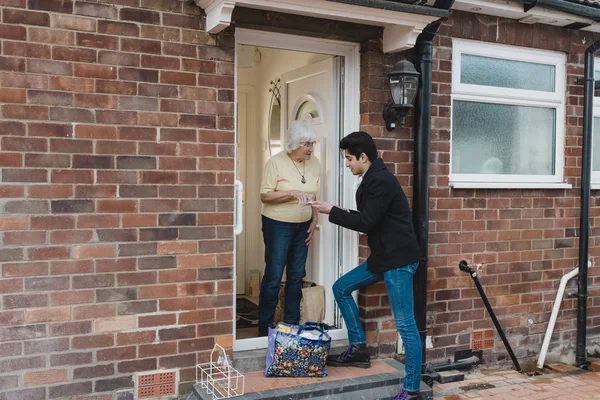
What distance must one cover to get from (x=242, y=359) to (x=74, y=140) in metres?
1.94

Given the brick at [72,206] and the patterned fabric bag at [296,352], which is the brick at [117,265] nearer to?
the brick at [72,206]

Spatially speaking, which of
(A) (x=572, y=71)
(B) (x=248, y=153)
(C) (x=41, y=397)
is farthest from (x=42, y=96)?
(A) (x=572, y=71)

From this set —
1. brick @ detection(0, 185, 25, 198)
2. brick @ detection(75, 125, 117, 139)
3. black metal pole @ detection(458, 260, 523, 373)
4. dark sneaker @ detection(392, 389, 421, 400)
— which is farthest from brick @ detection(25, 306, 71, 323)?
black metal pole @ detection(458, 260, 523, 373)

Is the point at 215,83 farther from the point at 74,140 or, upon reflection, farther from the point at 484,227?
the point at 484,227

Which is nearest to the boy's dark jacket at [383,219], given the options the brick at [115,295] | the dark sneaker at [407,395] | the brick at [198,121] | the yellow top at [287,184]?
the yellow top at [287,184]

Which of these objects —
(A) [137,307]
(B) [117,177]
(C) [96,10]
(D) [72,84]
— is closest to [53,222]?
(B) [117,177]

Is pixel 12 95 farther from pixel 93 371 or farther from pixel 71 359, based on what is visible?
pixel 93 371

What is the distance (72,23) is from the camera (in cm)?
409

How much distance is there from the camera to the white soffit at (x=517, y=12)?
534 cm

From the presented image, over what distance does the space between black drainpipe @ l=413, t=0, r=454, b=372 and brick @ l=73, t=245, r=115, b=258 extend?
2.42m

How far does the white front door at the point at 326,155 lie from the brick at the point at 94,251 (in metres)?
1.87

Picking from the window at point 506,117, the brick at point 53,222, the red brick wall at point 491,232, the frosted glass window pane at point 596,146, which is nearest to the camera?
the brick at point 53,222

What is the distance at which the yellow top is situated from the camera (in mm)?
5070

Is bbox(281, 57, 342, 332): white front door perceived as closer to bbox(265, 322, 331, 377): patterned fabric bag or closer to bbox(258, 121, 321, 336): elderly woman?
bbox(258, 121, 321, 336): elderly woman
